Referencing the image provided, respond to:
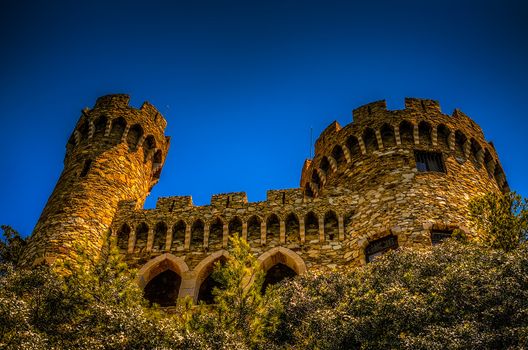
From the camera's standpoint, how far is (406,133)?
20.4m

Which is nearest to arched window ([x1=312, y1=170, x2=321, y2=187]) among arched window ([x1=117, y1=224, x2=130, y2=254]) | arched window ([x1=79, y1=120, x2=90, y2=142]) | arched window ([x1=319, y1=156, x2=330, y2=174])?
arched window ([x1=319, y1=156, x2=330, y2=174])

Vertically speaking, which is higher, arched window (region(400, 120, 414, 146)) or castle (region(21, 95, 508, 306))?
arched window (region(400, 120, 414, 146))

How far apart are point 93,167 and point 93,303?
945cm

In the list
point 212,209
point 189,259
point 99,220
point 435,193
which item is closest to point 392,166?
point 435,193

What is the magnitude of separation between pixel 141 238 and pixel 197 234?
1.94 m

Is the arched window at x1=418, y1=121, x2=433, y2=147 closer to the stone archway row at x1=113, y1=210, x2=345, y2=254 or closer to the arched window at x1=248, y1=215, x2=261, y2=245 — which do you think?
the stone archway row at x1=113, y1=210, x2=345, y2=254

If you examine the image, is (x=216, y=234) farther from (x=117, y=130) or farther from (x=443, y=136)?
(x=443, y=136)

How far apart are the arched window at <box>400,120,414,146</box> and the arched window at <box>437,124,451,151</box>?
103 cm

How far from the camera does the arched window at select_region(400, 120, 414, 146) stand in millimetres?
20031

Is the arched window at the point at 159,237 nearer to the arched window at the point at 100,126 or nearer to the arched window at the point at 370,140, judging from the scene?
the arched window at the point at 100,126

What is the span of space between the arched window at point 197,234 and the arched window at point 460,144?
9.62 m

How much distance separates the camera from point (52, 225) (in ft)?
58.2

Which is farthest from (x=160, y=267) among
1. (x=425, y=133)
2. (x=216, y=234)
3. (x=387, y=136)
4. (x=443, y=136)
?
(x=443, y=136)

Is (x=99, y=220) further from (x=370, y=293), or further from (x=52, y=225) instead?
(x=370, y=293)
